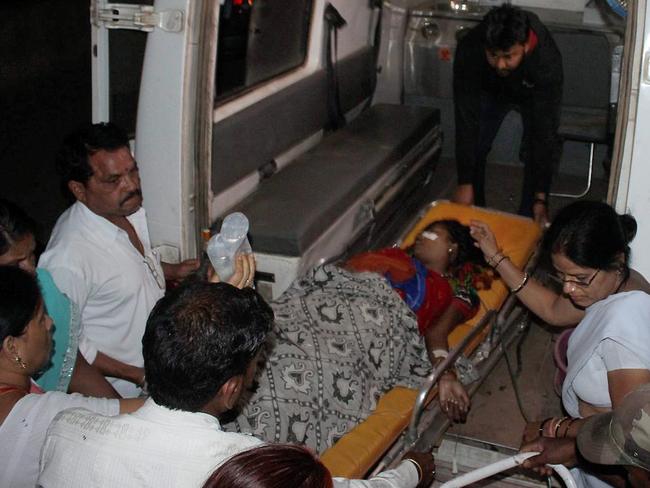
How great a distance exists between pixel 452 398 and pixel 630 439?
1.43m

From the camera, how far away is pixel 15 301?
223 cm

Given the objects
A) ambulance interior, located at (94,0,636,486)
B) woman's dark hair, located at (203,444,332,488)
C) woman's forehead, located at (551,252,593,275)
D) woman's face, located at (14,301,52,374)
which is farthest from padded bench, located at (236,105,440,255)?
woman's dark hair, located at (203,444,332,488)

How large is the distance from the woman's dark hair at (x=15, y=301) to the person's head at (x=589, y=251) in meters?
1.55

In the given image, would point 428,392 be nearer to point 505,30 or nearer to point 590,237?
point 590,237

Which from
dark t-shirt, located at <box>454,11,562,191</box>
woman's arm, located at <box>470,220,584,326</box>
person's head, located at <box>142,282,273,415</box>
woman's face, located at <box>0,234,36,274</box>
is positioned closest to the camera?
person's head, located at <box>142,282,273,415</box>

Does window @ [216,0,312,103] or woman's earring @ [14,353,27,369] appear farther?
window @ [216,0,312,103]

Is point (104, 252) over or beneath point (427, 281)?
over

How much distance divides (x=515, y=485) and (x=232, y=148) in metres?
1.92

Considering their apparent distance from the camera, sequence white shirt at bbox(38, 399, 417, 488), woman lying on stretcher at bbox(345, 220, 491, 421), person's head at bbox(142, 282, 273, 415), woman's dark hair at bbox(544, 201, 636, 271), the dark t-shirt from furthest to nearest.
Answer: the dark t-shirt → woman lying on stretcher at bbox(345, 220, 491, 421) → woman's dark hair at bbox(544, 201, 636, 271) → person's head at bbox(142, 282, 273, 415) → white shirt at bbox(38, 399, 417, 488)

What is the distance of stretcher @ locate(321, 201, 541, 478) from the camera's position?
3119 millimetres

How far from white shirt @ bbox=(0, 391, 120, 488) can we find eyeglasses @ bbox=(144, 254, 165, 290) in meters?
1.10

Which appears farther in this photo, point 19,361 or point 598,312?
point 598,312

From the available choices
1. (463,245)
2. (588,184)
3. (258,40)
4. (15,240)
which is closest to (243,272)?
(15,240)

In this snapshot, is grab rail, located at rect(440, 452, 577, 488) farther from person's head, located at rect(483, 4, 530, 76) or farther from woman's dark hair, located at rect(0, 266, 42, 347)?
person's head, located at rect(483, 4, 530, 76)
